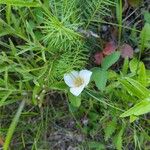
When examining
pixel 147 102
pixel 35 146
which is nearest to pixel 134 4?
pixel 147 102

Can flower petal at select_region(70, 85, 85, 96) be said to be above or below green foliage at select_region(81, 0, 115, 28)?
below

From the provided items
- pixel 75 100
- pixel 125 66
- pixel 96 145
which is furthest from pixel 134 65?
pixel 96 145

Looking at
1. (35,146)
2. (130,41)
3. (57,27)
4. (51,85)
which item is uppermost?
(57,27)

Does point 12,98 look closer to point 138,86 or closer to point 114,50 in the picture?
point 114,50

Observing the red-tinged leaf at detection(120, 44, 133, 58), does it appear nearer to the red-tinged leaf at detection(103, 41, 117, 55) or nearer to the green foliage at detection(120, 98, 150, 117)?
the red-tinged leaf at detection(103, 41, 117, 55)

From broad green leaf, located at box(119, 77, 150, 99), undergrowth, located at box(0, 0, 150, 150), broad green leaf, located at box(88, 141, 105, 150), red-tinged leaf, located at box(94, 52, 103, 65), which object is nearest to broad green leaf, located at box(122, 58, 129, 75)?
undergrowth, located at box(0, 0, 150, 150)

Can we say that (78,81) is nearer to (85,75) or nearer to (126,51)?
(85,75)

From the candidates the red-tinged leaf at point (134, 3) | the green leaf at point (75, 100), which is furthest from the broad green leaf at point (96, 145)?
the red-tinged leaf at point (134, 3)
